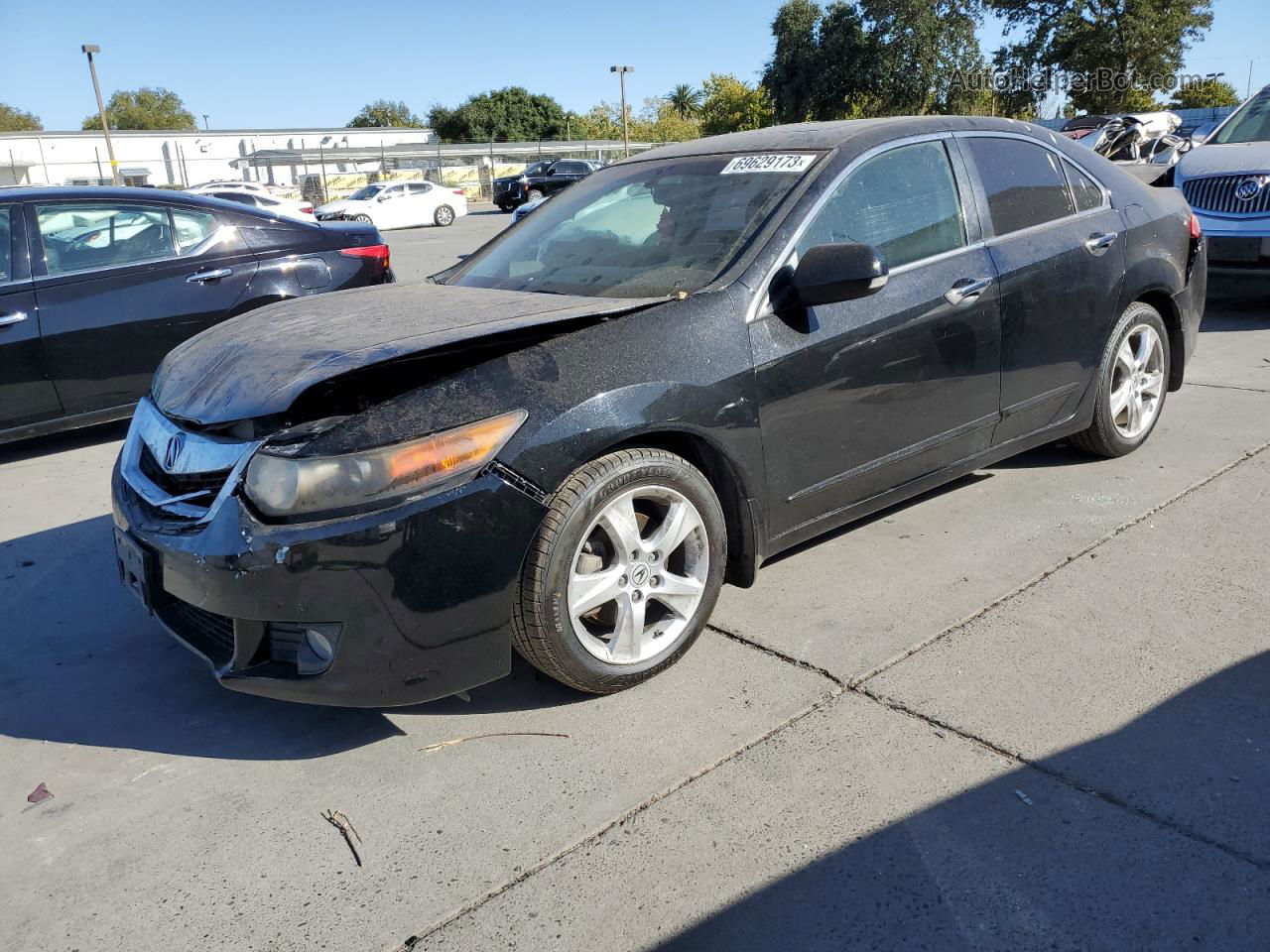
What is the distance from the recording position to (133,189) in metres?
6.11

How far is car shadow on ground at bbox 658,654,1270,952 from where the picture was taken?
199 cm

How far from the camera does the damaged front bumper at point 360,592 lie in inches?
95.8

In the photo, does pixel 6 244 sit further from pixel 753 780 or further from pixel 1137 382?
pixel 1137 382

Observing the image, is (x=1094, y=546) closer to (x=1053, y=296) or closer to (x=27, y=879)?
(x=1053, y=296)

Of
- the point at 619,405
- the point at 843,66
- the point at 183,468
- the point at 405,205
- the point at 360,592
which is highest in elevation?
the point at 843,66

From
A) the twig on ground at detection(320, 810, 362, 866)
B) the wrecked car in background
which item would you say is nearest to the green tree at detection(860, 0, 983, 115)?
the wrecked car in background

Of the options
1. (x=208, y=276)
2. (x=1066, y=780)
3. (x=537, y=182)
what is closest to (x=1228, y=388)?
(x=1066, y=780)

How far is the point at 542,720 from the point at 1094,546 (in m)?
2.25

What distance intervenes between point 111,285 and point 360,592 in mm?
4162

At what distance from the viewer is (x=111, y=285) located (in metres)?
5.66

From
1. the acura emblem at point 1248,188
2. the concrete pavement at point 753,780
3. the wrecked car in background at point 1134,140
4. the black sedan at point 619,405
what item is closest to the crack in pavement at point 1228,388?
the black sedan at point 619,405

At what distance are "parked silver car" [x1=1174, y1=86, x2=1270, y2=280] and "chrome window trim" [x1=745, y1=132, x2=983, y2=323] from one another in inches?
205

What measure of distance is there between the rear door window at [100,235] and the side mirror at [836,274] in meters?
4.36

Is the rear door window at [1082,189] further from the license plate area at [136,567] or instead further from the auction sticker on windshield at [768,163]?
the license plate area at [136,567]
